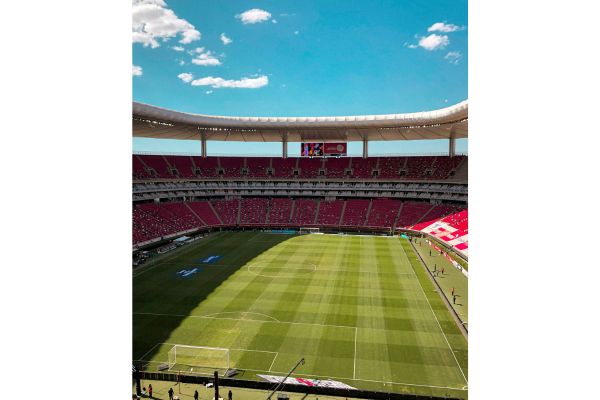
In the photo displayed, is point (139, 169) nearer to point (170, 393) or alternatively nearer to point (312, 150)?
point (312, 150)

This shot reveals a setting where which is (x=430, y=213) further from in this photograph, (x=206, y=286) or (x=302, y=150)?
(x=206, y=286)

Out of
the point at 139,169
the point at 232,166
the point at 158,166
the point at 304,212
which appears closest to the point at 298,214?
the point at 304,212

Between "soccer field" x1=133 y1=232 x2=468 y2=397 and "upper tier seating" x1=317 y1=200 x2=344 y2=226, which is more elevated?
"upper tier seating" x1=317 y1=200 x2=344 y2=226

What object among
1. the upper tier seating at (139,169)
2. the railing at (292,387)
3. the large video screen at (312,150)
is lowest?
the railing at (292,387)

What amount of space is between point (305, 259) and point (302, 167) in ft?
103

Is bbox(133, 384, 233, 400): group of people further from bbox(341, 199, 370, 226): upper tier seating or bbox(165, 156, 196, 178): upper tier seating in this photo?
bbox(165, 156, 196, 178): upper tier seating

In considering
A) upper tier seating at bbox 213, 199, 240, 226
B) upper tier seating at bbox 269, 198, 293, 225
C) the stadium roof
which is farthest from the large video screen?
upper tier seating at bbox 213, 199, 240, 226

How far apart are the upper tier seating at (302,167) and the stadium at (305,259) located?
314 millimetres

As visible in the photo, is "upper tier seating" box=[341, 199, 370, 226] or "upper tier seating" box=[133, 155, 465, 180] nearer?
"upper tier seating" box=[341, 199, 370, 226]

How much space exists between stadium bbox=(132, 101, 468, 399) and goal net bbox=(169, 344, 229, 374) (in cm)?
8

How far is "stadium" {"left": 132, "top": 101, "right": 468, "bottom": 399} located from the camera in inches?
693

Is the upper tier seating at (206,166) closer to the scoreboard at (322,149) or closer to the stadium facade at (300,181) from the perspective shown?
the stadium facade at (300,181)

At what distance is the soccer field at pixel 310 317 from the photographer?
17312 millimetres

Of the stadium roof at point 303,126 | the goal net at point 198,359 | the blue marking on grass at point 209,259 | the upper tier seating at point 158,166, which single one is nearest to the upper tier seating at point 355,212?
the stadium roof at point 303,126
